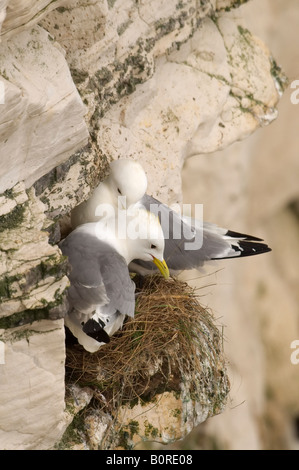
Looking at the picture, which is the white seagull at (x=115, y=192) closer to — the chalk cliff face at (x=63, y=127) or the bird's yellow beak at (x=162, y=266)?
the chalk cliff face at (x=63, y=127)

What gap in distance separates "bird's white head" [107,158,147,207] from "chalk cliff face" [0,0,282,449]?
0.15 ft

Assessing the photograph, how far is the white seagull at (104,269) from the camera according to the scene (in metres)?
2.28

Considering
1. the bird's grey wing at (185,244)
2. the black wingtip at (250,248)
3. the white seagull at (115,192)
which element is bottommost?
the black wingtip at (250,248)

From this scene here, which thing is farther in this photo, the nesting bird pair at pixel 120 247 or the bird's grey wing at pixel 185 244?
the bird's grey wing at pixel 185 244

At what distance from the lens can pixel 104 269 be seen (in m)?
2.36

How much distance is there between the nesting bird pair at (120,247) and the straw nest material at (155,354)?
0.31 ft

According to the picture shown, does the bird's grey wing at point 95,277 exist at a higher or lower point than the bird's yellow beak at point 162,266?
higher

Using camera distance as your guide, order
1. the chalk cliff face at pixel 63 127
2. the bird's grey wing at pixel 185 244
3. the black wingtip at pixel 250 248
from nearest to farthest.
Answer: the chalk cliff face at pixel 63 127
the bird's grey wing at pixel 185 244
the black wingtip at pixel 250 248

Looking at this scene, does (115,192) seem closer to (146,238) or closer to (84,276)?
(146,238)

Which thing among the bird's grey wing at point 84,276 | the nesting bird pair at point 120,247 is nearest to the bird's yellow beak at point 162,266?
the nesting bird pair at point 120,247

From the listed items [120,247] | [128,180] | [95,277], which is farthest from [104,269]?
[128,180]

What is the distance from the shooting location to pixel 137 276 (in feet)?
9.09

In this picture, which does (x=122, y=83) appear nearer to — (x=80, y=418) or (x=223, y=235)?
(x=223, y=235)

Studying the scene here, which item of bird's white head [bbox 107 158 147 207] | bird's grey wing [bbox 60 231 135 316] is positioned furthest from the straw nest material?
bird's white head [bbox 107 158 147 207]
